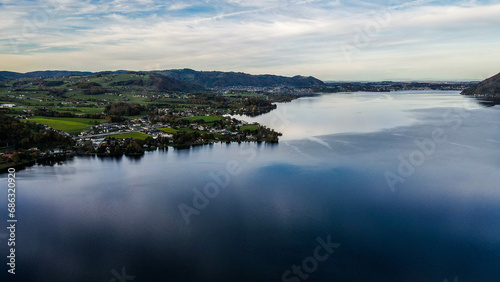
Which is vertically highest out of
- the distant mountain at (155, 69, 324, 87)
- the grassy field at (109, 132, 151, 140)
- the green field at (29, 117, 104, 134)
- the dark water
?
the distant mountain at (155, 69, 324, 87)

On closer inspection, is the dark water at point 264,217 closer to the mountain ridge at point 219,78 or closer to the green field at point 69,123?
the green field at point 69,123

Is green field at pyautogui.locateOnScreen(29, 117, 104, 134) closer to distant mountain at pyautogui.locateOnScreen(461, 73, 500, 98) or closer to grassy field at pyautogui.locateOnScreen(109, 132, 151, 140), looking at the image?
grassy field at pyautogui.locateOnScreen(109, 132, 151, 140)

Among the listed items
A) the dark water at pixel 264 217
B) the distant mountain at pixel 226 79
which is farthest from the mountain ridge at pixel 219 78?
the dark water at pixel 264 217

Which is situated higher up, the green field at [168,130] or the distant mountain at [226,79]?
the distant mountain at [226,79]

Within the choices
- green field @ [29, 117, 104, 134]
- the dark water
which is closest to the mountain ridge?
green field @ [29, 117, 104, 134]

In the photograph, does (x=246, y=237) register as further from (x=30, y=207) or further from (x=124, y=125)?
(x=124, y=125)

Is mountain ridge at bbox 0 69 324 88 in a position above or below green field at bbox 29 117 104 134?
above

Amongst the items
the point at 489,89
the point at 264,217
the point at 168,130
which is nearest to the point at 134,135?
the point at 168,130
